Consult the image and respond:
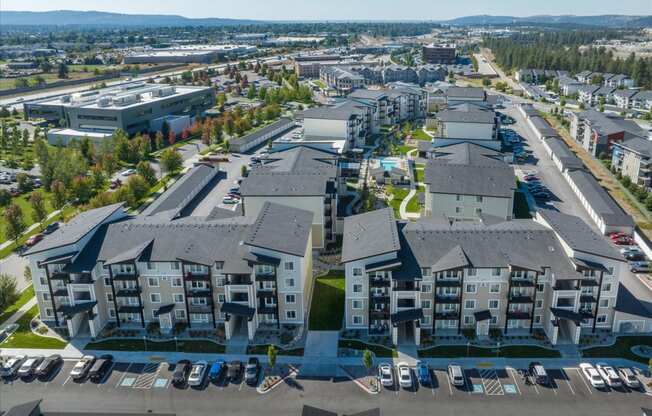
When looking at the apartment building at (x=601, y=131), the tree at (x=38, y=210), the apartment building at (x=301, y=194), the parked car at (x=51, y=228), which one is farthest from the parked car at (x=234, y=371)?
the apartment building at (x=601, y=131)

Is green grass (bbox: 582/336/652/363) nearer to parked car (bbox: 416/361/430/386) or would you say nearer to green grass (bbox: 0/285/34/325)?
parked car (bbox: 416/361/430/386)

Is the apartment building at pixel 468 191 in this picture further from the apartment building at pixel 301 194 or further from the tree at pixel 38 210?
the tree at pixel 38 210

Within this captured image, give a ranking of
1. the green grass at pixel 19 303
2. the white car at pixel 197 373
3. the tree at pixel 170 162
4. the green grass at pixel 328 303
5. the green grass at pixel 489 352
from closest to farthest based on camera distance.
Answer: the white car at pixel 197 373, the green grass at pixel 489 352, the green grass at pixel 328 303, the green grass at pixel 19 303, the tree at pixel 170 162

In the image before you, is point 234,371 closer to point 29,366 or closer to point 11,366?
point 29,366

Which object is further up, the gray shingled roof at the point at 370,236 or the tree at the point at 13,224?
the gray shingled roof at the point at 370,236

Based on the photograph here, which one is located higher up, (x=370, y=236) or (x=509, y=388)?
(x=370, y=236)

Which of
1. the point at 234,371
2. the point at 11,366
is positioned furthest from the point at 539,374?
the point at 11,366

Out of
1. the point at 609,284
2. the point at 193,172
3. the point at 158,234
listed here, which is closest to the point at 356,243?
the point at 158,234
